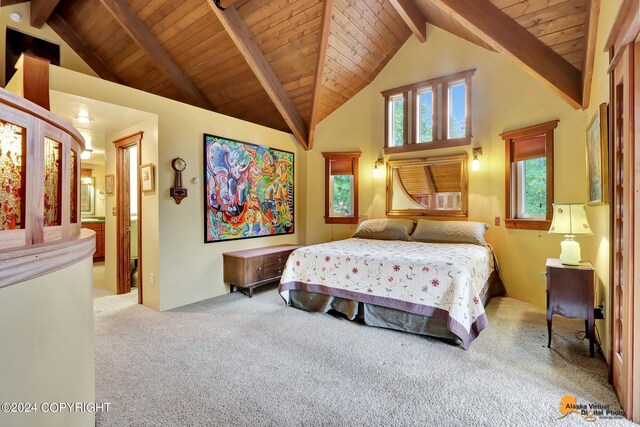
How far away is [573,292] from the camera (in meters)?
2.37

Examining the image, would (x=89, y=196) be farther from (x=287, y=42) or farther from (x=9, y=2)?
(x=287, y=42)

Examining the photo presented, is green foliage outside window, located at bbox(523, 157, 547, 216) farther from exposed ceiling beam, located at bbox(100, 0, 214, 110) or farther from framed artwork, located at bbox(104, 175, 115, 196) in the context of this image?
framed artwork, located at bbox(104, 175, 115, 196)

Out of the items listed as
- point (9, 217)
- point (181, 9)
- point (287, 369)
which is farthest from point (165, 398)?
point (181, 9)

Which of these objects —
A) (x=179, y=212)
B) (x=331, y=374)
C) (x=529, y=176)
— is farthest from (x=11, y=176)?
(x=529, y=176)

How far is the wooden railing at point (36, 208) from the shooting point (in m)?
0.89

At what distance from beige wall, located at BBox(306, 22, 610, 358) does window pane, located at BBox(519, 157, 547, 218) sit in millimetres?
157

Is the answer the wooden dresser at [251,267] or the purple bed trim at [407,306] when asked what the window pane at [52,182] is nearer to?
the purple bed trim at [407,306]

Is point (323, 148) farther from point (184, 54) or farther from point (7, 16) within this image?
point (7, 16)

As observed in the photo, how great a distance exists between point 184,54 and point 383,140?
3.31 metres

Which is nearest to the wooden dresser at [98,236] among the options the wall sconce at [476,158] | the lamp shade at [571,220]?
the wall sconce at [476,158]

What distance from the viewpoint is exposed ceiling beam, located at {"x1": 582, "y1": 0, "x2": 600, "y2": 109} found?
2336 mm

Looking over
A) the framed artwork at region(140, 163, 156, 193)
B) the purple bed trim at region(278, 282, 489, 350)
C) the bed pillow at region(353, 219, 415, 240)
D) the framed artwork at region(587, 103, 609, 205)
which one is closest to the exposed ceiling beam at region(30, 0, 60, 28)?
the framed artwork at region(140, 163, 156, 193)

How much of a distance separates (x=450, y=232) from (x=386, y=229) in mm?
877

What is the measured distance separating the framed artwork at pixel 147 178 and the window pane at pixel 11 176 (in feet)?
8.82
